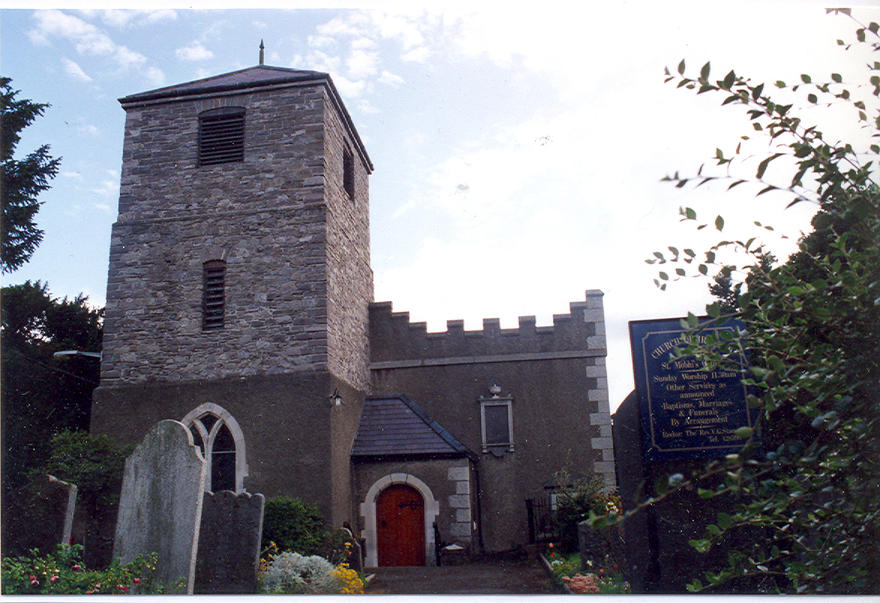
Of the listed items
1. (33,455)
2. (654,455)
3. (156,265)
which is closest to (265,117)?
(156,265)

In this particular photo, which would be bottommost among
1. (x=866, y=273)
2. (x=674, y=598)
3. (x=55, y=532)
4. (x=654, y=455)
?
(x=674, y=598)

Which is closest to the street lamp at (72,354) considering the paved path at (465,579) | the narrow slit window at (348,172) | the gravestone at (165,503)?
the gravestone at (165,503)

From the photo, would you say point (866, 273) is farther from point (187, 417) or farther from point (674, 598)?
point (187, 417)

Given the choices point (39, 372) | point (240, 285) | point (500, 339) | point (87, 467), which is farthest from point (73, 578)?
point (500, 339)

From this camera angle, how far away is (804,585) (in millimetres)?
3424

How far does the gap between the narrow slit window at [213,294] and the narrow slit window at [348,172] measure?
11.3 ft

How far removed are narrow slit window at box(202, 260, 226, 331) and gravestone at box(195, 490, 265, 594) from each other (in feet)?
15.4

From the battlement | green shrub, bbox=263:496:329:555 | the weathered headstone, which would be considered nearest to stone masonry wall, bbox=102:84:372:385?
green shrub, bbox=263:496:329:555

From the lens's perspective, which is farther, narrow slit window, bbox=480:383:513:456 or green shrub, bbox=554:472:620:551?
narrow slit window, bbox=480:383:513:456

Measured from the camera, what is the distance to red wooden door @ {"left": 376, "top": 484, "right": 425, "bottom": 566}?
13.0 metres

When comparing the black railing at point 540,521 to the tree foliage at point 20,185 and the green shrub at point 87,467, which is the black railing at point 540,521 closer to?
the green shrub at point 87,467

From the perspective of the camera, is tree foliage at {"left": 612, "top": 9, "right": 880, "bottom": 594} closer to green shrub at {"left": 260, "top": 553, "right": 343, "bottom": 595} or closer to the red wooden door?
green shrub at {"left": 260, "top": 553, "right": 343, "bottom": 595}

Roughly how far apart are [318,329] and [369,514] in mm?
3789

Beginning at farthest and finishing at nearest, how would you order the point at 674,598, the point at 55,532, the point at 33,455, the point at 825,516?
the point at 33,455
the point at 55,532
the point at 674,598
the point at 825,516
